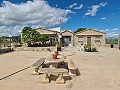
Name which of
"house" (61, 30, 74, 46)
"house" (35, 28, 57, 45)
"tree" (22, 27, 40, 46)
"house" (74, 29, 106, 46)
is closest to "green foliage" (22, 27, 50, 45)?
"tree" (22, 27, 40, 46)

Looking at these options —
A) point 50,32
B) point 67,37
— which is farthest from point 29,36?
point 67,37

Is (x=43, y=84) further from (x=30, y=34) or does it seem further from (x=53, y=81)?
(x=30, y=34)

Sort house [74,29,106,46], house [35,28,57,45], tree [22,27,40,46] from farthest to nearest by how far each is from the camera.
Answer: house [35,28,57,45] < house [74,29,106,46] < tree [22,27,40,46]

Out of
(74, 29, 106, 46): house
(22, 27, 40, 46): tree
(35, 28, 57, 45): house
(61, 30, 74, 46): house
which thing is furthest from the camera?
(61, 30, 74, 46): house

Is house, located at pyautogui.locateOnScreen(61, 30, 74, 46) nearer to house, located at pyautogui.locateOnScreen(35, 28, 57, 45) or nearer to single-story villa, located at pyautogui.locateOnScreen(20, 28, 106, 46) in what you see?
single-story villa, located at pyautogui.locateOnScreen(20, 28, 106, 46)

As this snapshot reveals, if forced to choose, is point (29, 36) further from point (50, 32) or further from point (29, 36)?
point (50, 32)

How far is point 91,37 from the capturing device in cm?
4109

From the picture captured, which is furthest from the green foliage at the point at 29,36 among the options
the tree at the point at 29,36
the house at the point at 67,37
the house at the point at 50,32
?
the house at the point at 67,37

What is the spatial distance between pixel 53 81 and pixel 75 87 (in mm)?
1222

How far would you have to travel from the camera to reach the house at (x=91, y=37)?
40531 mm

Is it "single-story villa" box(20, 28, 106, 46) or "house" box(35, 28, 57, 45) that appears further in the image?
"house" box(35, 28, 57, 45)

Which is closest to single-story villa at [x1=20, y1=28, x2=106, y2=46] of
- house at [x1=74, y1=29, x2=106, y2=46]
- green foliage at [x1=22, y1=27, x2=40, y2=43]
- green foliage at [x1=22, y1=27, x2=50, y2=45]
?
house at [x1=74, y1=29, x2=106, y2=46]

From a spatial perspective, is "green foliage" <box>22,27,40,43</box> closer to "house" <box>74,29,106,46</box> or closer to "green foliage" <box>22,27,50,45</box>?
"green foliage" <box>22,27,50,45</box>

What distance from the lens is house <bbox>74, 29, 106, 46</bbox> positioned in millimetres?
40531
